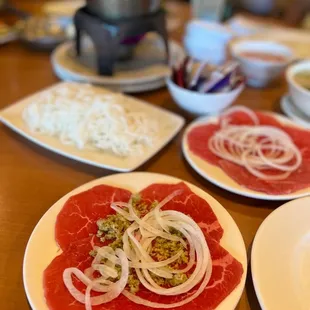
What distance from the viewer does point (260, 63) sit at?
157 centimetres

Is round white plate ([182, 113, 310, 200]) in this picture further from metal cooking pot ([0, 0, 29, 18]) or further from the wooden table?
metal cooking pot ([0, 0, 29, 18])

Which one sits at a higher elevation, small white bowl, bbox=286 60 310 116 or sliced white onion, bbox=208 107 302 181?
small white bowl, bbox=286 60 310 116

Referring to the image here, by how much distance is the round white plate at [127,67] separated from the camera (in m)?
1.56

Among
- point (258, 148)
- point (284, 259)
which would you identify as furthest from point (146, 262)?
point (258, 148)

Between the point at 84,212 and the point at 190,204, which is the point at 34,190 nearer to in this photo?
the point at 84,212

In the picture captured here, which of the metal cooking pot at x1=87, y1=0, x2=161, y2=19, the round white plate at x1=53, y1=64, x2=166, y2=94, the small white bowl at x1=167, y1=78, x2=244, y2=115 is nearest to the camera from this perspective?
the small white bowl at x1=167, y1=78, x2=244, y2=115

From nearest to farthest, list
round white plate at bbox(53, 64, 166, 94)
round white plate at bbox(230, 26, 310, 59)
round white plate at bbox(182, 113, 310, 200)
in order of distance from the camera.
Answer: round white plate at bbox(182, 113, 310, 200) < round white plate at bbox(53, 64, 166, 94) < round white plate at bbox(230, 26, 310, 59)

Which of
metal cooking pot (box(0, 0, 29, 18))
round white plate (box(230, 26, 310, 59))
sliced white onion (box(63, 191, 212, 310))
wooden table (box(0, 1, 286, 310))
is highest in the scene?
round white plate (box(230, 26, 310, 59))

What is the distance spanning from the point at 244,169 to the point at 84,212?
0.48 meters

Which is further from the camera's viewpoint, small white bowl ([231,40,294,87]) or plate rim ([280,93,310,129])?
small white bowl ([231,40,294,87])

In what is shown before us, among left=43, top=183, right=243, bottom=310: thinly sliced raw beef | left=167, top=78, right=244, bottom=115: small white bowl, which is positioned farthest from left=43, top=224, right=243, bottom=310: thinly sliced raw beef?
left=167, top=78, right=244, bottom=115: small white bowl

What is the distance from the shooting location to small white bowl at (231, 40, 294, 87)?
5.20 ft

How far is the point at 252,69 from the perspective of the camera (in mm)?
1609

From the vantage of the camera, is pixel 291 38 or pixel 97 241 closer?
pixel 97 241
